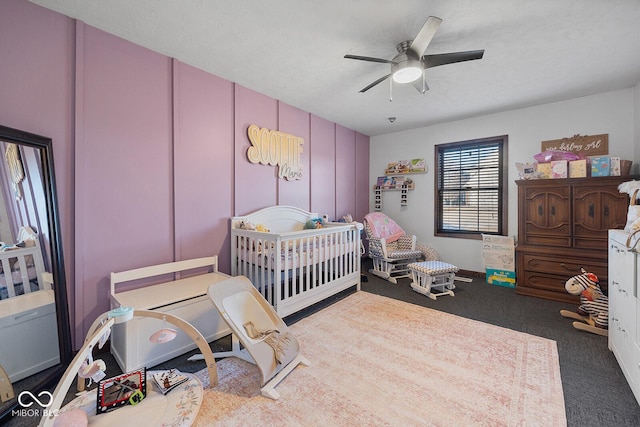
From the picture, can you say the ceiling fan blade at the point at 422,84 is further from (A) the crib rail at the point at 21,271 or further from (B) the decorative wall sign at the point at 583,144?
(A) the crib rail at the point at 21,271

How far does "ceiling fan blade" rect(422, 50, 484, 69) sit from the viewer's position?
189 cm

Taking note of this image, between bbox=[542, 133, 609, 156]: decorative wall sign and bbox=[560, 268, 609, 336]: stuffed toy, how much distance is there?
1590 mm

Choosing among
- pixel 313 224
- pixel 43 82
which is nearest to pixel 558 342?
pixel 313 224

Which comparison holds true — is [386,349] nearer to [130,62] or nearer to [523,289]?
[523,289]

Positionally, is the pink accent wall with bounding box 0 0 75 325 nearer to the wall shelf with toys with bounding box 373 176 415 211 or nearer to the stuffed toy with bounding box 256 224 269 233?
the stuffed toy with bounding box 256 224 269 233

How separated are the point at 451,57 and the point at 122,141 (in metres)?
2.77

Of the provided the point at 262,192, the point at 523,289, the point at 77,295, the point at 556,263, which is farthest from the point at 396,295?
the point at 77,295

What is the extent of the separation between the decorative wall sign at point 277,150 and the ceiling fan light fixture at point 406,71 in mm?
1705

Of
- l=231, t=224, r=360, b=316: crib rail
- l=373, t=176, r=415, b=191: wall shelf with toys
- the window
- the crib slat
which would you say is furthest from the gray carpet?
l=373, t=176, r=415, b=191: wall shelf with toys

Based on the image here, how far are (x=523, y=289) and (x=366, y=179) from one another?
3.09 m

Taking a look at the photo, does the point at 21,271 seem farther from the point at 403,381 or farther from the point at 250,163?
the point at 403,381

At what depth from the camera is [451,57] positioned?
6.36ft

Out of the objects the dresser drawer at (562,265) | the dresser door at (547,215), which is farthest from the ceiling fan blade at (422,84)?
the dresser drawer at (562,265)

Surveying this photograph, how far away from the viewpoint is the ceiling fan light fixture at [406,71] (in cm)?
201
